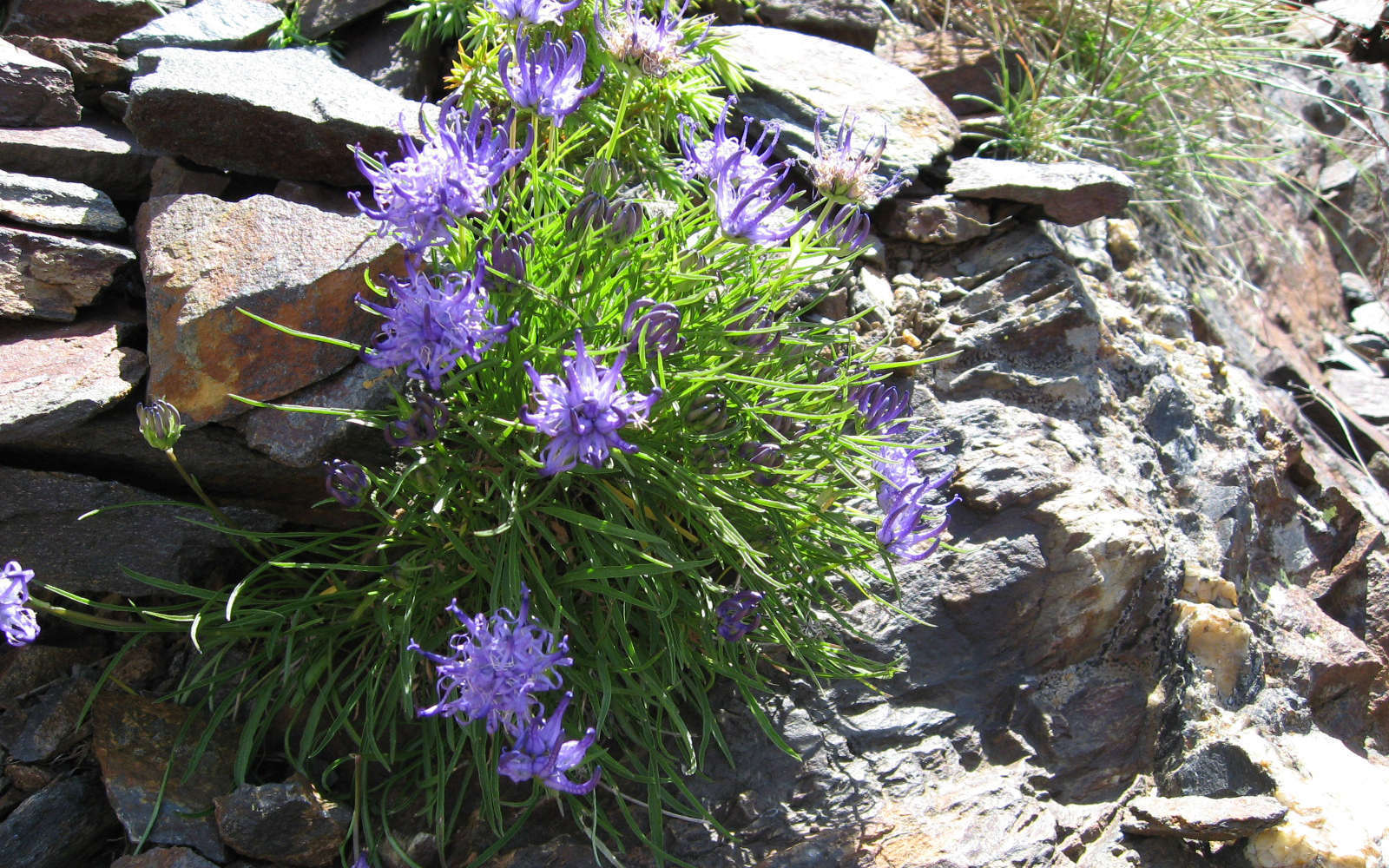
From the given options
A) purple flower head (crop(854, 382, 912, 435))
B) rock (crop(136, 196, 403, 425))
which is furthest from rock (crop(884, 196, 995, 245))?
rock (crop(136, 196, 403, 425))

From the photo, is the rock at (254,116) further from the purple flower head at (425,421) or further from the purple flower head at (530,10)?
the purple flower head at (425,421)

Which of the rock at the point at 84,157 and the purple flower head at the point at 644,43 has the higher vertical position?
the purple flower head at the point at 644,43

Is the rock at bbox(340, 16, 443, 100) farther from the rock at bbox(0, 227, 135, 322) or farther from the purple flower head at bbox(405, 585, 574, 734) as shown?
the purple flower head at bbox(405, 585, 574, 734)

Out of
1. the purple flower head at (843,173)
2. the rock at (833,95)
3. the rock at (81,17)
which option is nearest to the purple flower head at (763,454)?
the purple flower head at (843,173)

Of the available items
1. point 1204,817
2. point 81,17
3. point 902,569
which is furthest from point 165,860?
point 81,17

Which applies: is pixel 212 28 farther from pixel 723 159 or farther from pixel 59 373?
pixel 723 159

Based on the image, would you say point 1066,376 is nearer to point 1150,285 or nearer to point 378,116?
point 1150,285

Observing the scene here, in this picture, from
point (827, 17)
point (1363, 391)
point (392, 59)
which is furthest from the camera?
point (1363, 391)
